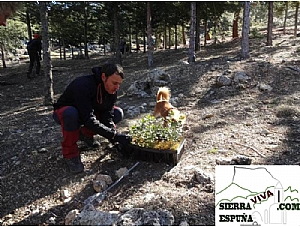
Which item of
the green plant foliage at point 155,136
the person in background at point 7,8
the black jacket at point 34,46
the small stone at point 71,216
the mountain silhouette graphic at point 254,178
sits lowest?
the small stone at point 71,216

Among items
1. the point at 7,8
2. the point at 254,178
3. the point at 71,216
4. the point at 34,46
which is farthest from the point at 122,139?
the point at 34,46

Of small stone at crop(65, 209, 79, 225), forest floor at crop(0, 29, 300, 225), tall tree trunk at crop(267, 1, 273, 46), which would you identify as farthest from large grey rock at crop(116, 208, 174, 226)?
tall tree trunk at crop(267, 1, 273, 46)

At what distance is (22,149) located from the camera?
414 cm

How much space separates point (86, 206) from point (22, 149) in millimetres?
2039

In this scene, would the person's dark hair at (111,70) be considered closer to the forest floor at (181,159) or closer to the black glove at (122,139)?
the black glove at (122,139)

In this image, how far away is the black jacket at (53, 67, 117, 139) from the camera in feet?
10.2

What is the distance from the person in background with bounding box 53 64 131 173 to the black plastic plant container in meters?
0.18

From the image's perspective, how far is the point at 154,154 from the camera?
3350 millimetres

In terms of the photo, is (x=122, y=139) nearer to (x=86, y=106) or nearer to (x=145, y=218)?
(x=86, y=106)

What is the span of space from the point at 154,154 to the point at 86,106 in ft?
3.20

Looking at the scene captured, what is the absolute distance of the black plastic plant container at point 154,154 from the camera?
327 centimetres

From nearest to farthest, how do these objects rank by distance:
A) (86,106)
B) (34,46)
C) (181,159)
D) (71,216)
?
(71,216) → (86,106) → (181,159) → (34,46)

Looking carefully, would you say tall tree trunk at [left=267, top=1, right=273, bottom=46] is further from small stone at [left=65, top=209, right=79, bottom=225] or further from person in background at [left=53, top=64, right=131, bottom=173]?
small stone at [left=65, top=209, right=79, bottom=225]

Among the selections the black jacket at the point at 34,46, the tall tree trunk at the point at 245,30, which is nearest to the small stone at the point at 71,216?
the tall tree trunk at the point at 245,30
